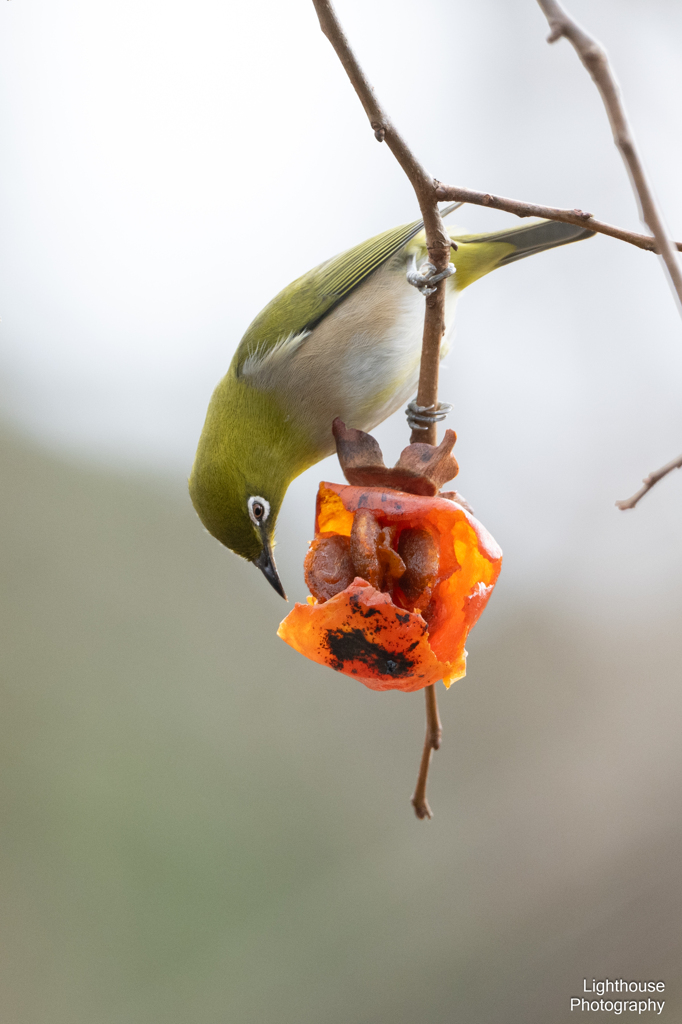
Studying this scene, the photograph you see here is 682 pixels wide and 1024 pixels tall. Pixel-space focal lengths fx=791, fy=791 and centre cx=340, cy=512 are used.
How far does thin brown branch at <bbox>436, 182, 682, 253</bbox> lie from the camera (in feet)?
5.24

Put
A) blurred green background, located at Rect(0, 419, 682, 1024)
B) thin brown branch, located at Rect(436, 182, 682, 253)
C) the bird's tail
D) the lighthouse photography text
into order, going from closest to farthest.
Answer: thin brown branch, located at Rect(436, 182, 682, 253), the bird's tail, the lighthouse photography text, blurred green background, located at Rect(0, 419, 682, 1024)

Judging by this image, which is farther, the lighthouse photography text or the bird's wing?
the lighthouse photography text

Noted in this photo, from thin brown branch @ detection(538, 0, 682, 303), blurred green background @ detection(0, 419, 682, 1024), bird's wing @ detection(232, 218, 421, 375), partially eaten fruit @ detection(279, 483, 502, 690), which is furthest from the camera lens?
blurred green background @ detection(0, 419, 682, 1024)

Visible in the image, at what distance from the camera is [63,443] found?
10.3 metres

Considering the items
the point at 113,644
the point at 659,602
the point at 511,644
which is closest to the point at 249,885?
the point at 113,644

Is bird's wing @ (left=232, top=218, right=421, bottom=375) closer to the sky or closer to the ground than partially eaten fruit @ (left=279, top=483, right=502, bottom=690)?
closer to the sky

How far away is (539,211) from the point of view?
1593mm

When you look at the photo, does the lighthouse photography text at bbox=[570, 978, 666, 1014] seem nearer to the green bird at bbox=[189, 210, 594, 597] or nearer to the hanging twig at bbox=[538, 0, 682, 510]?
the green bird at bbox=[189, 210, 594, 597]

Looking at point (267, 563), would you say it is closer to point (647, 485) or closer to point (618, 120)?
point (647, 485)

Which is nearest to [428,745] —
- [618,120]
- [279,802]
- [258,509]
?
[258,509]

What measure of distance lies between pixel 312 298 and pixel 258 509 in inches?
48.9

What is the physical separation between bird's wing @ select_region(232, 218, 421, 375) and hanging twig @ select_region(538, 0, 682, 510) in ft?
7.88

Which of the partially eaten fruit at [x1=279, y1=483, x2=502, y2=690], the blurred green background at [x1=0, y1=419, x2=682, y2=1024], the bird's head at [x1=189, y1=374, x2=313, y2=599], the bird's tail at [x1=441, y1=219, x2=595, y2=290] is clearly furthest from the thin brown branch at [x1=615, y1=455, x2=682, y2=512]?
the blurred green background at [x1=0, y1=419, x2=682, y2=1024]

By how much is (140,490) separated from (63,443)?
3.83ft
